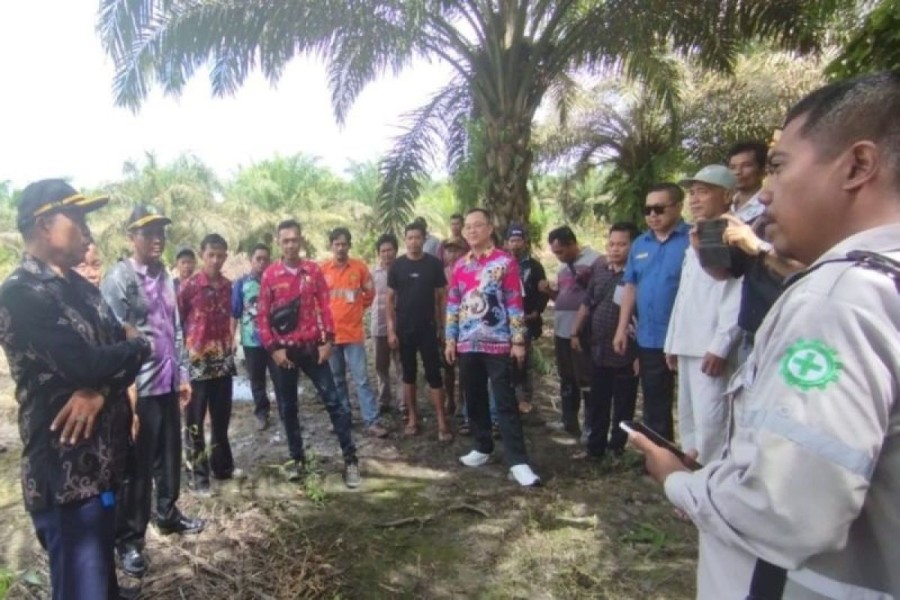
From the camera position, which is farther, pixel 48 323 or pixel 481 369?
pixel 481 369

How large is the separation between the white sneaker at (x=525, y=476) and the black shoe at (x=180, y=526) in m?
1.98

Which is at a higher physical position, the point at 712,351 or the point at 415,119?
the point at 415,119

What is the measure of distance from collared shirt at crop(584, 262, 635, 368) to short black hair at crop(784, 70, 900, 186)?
10.3 ft

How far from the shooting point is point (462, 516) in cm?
362

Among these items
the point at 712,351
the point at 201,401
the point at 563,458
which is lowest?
the point at 563,458

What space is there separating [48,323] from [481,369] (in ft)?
8.89

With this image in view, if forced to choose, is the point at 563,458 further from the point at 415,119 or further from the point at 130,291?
the point at 415,119

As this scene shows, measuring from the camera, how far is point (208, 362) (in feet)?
13.1

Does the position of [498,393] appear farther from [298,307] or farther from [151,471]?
[151,471]

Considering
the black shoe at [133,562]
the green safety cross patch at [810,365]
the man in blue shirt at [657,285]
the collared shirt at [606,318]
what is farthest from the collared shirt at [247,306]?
the green safety cross patch at [810,365]

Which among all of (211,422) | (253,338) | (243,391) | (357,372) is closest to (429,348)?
(357,372)

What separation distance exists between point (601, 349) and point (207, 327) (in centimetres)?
274

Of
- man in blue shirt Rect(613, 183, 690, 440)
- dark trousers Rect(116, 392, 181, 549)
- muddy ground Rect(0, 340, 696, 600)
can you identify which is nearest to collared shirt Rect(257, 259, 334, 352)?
dark trousers Rect(116, 392, 181, 549)

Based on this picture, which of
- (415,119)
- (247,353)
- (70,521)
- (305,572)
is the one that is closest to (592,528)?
(305,572)
